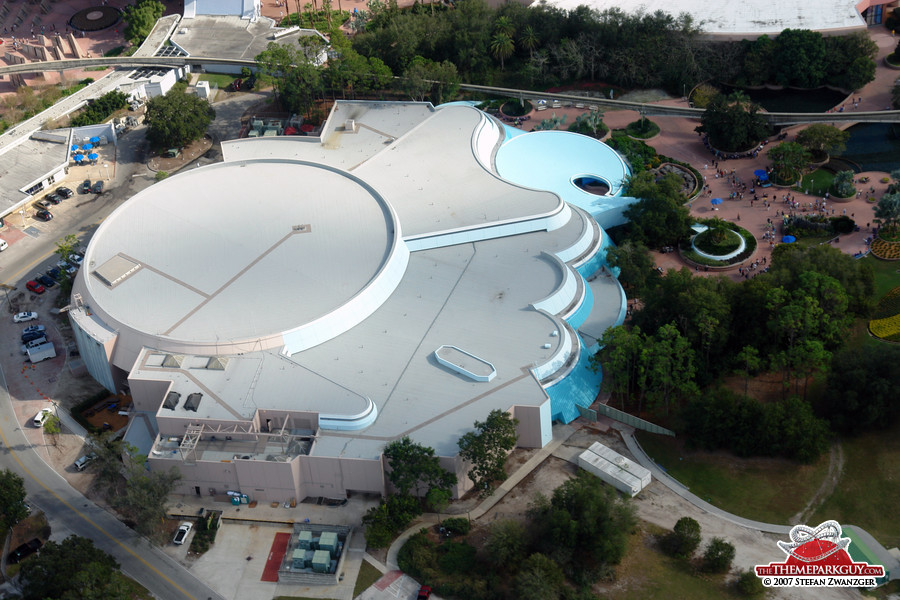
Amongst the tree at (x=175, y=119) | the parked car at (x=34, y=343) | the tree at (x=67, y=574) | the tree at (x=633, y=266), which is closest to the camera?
the tree at (x=67, y=574)

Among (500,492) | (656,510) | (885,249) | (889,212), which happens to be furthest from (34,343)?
(889,212)

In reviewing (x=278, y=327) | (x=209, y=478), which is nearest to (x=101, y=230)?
(x=278, y=327)

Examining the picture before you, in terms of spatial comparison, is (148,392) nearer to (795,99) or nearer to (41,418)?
(41,418)

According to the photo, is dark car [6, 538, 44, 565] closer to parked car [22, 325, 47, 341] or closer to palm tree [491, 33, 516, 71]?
parked car [22, 325, 47, 341]

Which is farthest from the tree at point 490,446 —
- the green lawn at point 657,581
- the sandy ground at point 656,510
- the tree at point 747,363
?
the tree at point 747,363

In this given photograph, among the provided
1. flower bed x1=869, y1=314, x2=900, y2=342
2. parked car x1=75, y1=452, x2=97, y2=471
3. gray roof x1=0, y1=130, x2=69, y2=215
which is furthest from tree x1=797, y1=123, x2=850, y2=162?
gray roof x1=0, y1=130, x2=69, y2=215

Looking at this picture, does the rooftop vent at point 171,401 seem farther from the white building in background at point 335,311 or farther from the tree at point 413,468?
the tree at point 413,468
